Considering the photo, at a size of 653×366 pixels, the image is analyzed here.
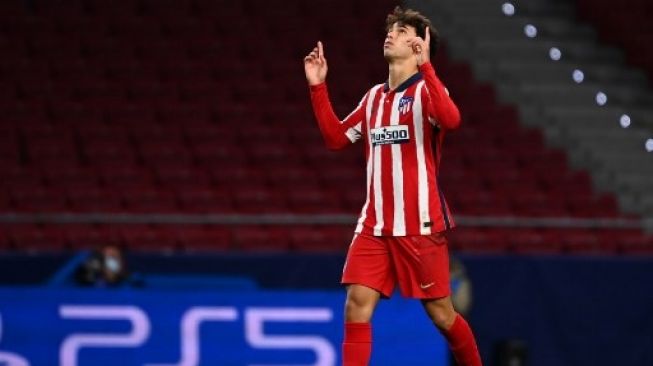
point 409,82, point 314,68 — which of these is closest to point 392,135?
point 409,82

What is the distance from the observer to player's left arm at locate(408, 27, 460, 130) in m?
5.55

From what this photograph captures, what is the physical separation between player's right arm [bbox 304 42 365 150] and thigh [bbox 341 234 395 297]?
49 cm

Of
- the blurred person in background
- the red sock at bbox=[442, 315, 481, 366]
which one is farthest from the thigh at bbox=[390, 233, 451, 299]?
the blurred person in background

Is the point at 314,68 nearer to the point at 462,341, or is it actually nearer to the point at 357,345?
the point at 357,345

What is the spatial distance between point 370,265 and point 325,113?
2.49ft

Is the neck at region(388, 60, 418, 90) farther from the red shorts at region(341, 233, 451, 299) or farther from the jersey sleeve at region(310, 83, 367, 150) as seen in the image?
the red shorts at region(341, 233, 451, 299)

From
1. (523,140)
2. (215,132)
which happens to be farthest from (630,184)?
(215,132)

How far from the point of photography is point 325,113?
19.7 feet

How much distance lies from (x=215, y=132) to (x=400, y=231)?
700 centimetres

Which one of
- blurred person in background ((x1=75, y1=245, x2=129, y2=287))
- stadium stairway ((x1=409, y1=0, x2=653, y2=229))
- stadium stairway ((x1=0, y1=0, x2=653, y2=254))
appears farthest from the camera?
stadium stairway ((x1=409, y1=0, x2=653, y2=229))

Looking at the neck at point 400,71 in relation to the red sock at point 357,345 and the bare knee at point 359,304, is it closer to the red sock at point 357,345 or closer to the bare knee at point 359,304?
the bare knee at point 359,304

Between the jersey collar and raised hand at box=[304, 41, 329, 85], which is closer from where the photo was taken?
the jersey collar

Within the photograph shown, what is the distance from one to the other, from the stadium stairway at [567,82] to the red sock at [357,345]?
780 centimetres

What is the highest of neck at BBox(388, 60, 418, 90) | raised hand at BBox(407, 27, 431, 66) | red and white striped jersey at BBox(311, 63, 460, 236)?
raised hand at BBox(407, 27, 431, 66)
